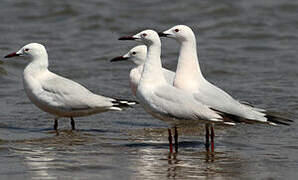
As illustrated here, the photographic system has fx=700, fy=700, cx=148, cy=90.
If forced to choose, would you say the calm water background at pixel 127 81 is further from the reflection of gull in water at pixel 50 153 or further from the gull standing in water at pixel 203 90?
the gull standing in water at pixel 203 90

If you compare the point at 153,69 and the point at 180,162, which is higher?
the point at 153,69

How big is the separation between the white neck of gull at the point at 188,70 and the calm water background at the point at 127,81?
76 centimetres

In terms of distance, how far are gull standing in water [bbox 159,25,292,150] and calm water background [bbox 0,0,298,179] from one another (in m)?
0.40

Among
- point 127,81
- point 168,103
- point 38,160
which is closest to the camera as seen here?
point 38,160

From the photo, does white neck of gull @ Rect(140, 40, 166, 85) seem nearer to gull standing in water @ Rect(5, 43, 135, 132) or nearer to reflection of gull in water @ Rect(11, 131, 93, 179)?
reflection of gull in water @ Rect(11, 131, 93, 179)

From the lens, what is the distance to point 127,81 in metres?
13.7

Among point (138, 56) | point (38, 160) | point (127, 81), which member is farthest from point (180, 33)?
point (127, 81)

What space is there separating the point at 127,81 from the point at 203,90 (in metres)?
5.39

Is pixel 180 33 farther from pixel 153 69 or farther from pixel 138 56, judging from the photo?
pixel 138 56

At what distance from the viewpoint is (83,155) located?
774 centimetres

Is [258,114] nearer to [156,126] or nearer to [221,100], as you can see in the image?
[221,100]

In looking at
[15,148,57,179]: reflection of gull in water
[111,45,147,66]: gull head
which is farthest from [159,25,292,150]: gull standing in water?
[111,45,147,66]: gull head

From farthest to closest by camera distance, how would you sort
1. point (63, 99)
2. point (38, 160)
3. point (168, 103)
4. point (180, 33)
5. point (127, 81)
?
1. point (127, 81)
2. point (63, 99)
3. point (180, 33)
4. point (168, 103)
5. point (38, 160)

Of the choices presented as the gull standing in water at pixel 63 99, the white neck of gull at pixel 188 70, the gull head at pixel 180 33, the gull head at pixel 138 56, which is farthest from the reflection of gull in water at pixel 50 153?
the gull head at pixel 138 56
